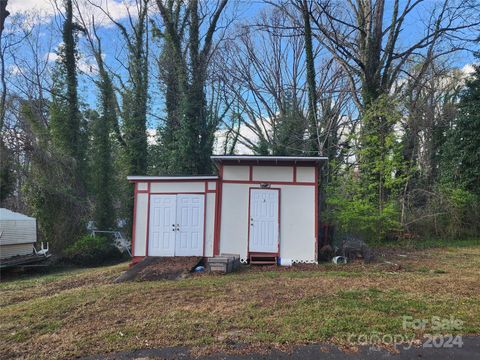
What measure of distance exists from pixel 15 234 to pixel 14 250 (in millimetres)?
617

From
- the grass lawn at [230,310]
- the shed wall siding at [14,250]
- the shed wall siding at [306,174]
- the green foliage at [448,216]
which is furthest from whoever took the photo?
the green foliage at [448,216]

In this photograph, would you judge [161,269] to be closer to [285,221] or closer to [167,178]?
[167,178]

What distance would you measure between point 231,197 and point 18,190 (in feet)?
40.6

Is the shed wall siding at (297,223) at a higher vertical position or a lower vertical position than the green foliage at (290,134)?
lower

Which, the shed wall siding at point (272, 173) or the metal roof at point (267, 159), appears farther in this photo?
the shed wall siding at point (272, 173)

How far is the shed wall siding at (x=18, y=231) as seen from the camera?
14312mm

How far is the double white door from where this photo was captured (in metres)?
11.2

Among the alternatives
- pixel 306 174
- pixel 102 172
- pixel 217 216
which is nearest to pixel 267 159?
pixel 306 174

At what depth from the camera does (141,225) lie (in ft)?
37.5

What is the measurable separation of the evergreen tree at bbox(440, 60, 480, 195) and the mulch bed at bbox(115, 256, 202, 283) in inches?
524

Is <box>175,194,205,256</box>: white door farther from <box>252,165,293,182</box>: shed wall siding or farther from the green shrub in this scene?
the green shrub

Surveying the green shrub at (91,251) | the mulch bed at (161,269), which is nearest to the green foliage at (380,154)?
the mulch bed at (161,269)

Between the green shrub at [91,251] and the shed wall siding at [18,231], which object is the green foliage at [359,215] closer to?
the green shrub at [91,251]

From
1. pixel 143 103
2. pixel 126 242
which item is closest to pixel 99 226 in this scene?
pixel 126 242
